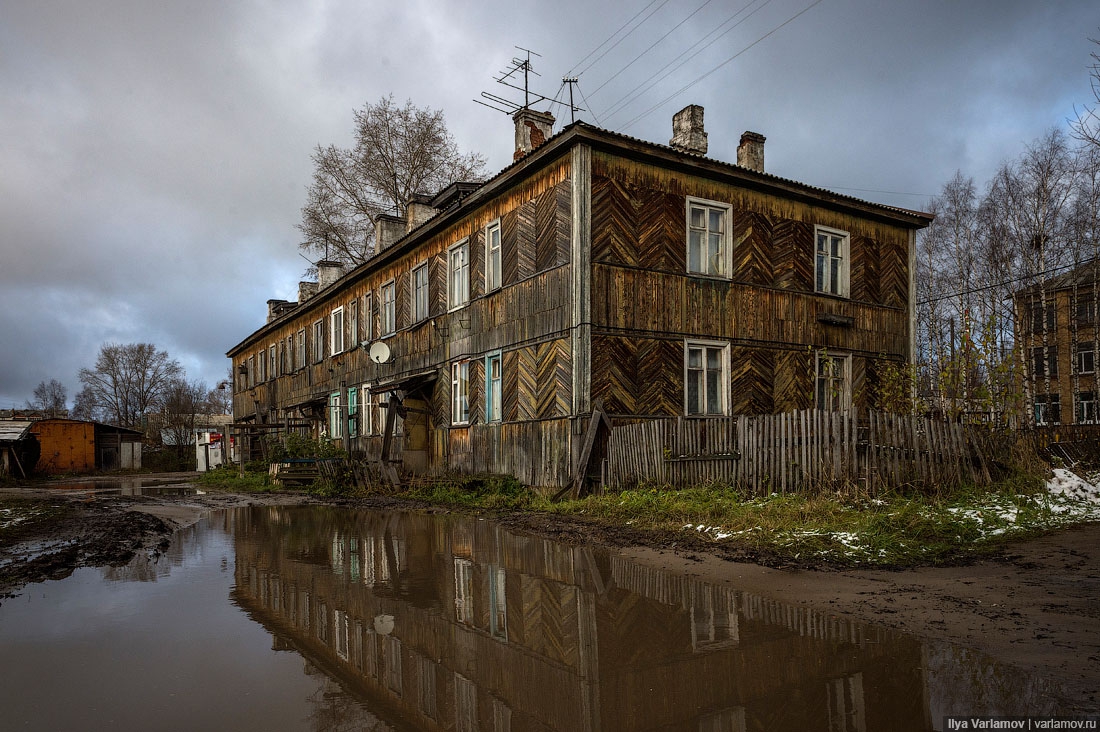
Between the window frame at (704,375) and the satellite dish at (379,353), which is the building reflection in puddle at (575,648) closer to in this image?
the window frame at (704,375)

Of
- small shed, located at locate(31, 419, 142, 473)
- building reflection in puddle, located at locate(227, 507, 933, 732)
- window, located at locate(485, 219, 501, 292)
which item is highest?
window, located at locate(485, 219, 501, 292)

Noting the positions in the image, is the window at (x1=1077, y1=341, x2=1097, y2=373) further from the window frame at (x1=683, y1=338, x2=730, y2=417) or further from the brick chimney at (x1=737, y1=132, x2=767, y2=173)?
the window frame at (x1=683, y1=338, x2=730, y2=417)

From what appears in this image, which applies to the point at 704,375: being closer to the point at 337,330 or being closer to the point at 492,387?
the point at 492,387

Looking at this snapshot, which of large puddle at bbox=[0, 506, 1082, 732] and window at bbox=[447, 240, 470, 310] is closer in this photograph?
large puddle at bbox=[0, 506, 1082, 732]

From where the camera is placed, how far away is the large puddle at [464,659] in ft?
12.3

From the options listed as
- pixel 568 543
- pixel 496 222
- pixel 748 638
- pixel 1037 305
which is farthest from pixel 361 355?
pixel 1037 305

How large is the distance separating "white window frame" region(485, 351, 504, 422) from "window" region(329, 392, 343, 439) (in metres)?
11.6

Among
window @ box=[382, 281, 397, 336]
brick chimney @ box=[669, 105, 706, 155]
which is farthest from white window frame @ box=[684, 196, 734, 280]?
window @ box=[382, 281, 397, 336]

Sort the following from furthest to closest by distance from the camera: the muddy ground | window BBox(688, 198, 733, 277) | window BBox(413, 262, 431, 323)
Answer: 1. window BBox(413, 262, 431, 323)
2. window BBox(688, 198, 733, 277)
3. the muddy ground

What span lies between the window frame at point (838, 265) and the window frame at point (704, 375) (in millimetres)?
3510

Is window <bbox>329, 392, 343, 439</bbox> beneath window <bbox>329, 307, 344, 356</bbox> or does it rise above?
beneath

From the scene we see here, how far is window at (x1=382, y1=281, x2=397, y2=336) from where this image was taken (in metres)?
23.7

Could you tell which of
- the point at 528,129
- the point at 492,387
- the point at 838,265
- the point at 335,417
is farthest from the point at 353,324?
the point at 838,265

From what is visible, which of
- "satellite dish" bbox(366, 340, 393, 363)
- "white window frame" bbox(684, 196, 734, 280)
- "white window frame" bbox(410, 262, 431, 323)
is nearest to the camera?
"white window frame" bbox(684, 196, 734, 280)
